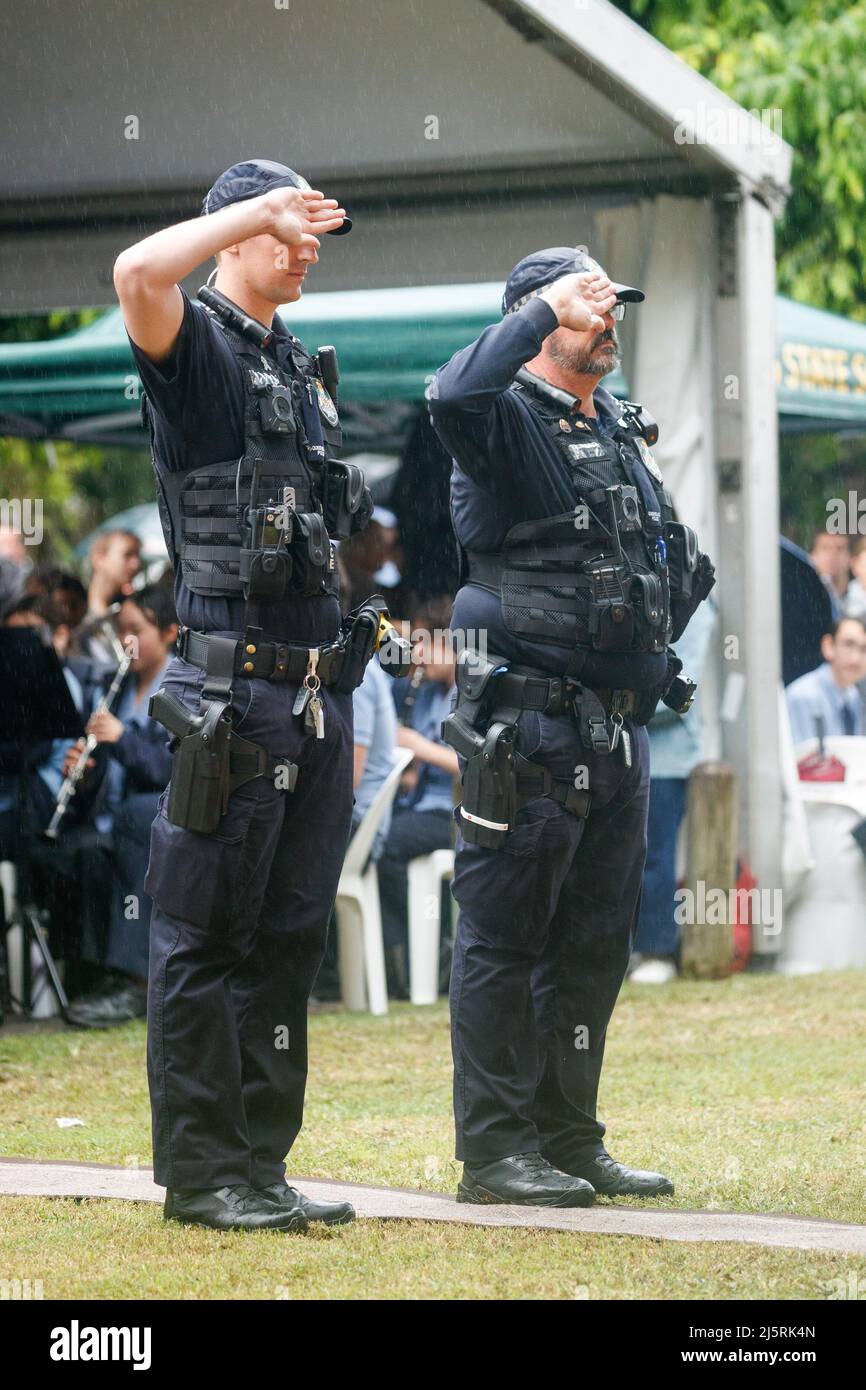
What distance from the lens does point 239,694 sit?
457cm

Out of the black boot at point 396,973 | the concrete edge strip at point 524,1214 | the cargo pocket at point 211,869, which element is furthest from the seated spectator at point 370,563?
the cargo pocket at point 211,869

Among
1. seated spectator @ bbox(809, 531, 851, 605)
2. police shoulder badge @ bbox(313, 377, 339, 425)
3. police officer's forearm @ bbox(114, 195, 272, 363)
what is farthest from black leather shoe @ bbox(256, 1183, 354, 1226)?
seated spectator @ bbox(809, 531, 851, 605)

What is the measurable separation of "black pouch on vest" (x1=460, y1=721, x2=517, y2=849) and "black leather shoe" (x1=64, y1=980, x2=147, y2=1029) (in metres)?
3.76

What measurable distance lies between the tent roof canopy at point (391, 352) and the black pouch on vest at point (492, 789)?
5.81 metres

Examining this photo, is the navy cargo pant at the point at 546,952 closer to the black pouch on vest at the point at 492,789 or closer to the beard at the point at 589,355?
the black pouch on vest at the point at 492,789

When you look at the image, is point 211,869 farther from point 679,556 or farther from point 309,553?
point 679,556

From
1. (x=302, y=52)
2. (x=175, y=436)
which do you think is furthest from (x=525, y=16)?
(x=175, y=436)

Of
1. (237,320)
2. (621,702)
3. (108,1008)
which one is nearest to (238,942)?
(621,702)

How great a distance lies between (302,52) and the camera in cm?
842

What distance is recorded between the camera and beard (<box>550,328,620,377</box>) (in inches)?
199

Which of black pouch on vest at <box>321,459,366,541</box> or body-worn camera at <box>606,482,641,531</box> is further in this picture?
body-worn camera at <box>606,482,641,531</box>

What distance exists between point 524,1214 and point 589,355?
213cm

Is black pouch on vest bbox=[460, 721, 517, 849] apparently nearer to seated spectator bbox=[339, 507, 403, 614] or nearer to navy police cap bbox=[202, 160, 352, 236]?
navy police cap bbox=[202, 160, 352, 236]
